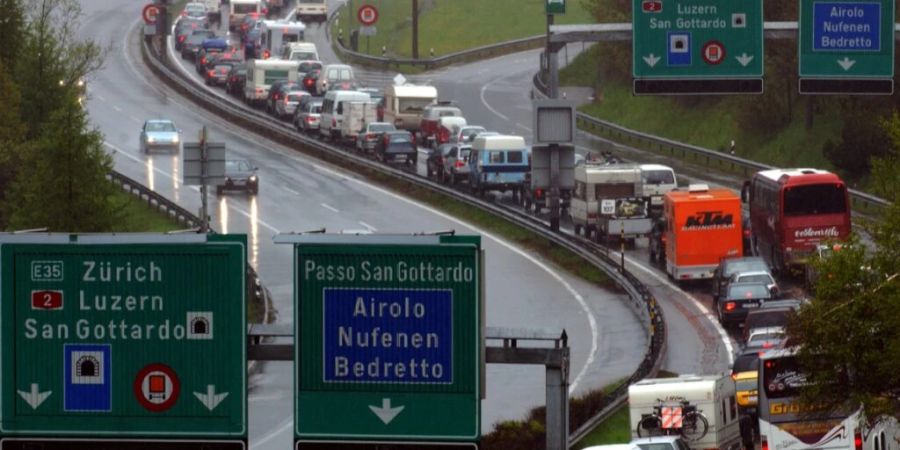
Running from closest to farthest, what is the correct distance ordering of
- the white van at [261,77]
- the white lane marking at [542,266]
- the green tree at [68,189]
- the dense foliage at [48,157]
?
the white lane marking at [542,266] → the green tree at [68,189] → the dense foliage at [48,157] → the white van at [261,77]

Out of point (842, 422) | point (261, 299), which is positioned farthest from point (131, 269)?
point (261, 299)

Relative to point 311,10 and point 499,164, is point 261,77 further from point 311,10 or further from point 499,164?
point 311,10

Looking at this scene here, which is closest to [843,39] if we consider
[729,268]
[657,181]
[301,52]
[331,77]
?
[729,268]

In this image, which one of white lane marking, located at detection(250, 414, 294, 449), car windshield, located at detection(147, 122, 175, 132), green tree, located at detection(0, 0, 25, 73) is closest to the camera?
white lane marking, located at detection(250, 414, 294, 449)

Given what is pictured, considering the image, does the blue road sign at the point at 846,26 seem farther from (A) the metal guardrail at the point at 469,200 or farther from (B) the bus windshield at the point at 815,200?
(B) the bus windshield at the point at 815,200

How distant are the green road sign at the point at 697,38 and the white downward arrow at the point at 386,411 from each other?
23419mm

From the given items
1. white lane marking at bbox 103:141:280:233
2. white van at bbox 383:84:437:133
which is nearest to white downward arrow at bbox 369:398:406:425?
white lane marking at bbox 103:141:280:233

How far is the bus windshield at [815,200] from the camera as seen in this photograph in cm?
5253

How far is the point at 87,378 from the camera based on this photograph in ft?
63.8

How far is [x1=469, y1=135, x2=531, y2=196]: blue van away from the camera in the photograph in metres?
67.2

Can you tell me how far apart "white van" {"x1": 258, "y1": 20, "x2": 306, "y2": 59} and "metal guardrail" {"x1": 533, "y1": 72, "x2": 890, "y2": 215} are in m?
18.4

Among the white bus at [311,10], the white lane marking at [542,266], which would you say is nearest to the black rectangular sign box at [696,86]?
the white lane marking at [542,266]

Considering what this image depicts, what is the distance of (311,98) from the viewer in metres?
83.0

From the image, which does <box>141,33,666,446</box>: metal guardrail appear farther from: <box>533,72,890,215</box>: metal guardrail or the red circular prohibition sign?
the red circular prohibition sign
